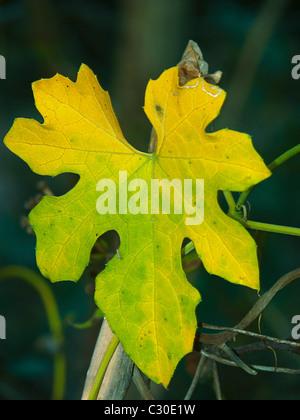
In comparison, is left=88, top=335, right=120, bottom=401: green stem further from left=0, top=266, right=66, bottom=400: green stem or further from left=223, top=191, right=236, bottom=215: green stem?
left=0, top=266, right=66, bottom=400: green stem

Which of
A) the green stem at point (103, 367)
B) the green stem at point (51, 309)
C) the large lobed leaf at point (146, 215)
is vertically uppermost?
the large lobed leaf at point (146, 215)

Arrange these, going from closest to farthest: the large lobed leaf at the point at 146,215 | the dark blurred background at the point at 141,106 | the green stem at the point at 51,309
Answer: the large lobed leaf at the point at 146,215 < the green stem at the point at 51,309 < the dark blurred background at the point at 141,106

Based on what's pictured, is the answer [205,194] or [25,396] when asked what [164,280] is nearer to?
[205,194]

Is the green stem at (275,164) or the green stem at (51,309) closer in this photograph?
the green stem at (275,164)

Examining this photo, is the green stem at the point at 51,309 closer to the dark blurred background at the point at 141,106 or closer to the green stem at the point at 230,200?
the dark blurred background at the point at 141,106

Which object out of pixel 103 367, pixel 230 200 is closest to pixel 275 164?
pixel 230 200

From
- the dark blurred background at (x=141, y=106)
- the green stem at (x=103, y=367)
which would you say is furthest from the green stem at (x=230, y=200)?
the dark blurred background at (x=141, y=106)
